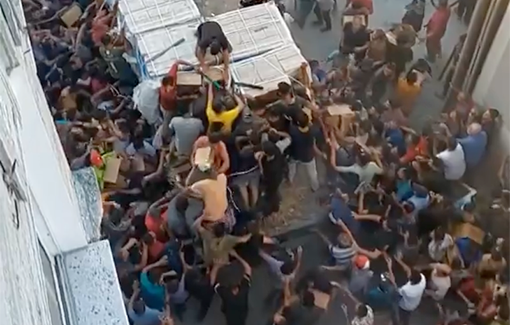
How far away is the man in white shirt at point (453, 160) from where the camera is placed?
7.62m

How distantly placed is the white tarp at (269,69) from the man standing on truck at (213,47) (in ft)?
0.59

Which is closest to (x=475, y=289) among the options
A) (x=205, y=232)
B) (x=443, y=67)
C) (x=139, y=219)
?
(x=205, y=232)

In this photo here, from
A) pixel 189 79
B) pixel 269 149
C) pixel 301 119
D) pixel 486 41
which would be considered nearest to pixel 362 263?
pixel 269 149

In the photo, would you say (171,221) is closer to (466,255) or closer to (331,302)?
(331,302)

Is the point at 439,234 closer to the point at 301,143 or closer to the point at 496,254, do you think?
the point at 496,254

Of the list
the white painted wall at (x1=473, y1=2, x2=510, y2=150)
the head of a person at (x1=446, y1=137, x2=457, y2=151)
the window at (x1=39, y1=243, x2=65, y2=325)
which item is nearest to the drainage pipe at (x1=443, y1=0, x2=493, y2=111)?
the white painted wall at (x1=473, y1=2, x2=510, y2=150)

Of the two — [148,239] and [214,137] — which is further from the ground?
[214,137]

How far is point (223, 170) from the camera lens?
7250 mm

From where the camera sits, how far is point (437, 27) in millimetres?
9414

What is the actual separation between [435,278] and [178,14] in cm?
417

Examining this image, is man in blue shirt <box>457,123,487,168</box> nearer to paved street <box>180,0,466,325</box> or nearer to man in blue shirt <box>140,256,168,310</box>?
paved street <box>180,0,466,325</box>

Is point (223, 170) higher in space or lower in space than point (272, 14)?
lower

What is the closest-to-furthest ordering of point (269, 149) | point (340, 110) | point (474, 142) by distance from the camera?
point (269, 149) < point (474, 142) < point (340, 110)

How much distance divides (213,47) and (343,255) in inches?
103
